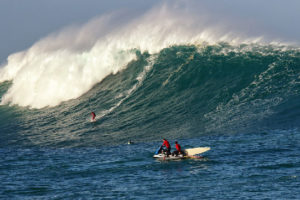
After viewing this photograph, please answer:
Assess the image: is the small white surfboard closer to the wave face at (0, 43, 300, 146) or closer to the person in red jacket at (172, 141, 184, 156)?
the person in red jacket at (172, 141, 184, 156)

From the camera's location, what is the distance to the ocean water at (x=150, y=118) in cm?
1600

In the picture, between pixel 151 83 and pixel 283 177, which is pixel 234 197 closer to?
pixel 283 177

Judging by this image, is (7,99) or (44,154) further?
(7,99)

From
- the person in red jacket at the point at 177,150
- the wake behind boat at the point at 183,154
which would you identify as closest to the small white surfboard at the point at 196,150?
the wake behind boat at the point at 183,154

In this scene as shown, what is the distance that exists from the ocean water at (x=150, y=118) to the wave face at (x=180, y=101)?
0.22 ft

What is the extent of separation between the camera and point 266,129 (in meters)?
22.0

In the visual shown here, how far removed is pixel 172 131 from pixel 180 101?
4.13m

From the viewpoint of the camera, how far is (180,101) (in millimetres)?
27859

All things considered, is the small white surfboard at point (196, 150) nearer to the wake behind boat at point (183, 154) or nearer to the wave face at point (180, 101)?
the wake behind boat at point (183, 154)

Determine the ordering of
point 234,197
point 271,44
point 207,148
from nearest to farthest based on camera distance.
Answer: point 234,197 → point 207,148 → point 271,44

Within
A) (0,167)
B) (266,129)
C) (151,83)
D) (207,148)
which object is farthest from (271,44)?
(0,167)

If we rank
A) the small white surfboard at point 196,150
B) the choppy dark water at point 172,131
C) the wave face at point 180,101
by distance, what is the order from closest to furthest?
the choppy dark water at point 172,131
the small white surfboard at point 196,150
the wave face at point 180,101

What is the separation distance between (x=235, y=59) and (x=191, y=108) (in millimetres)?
6209

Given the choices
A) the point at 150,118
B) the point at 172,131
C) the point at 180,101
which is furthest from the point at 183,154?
the point at 180,101
